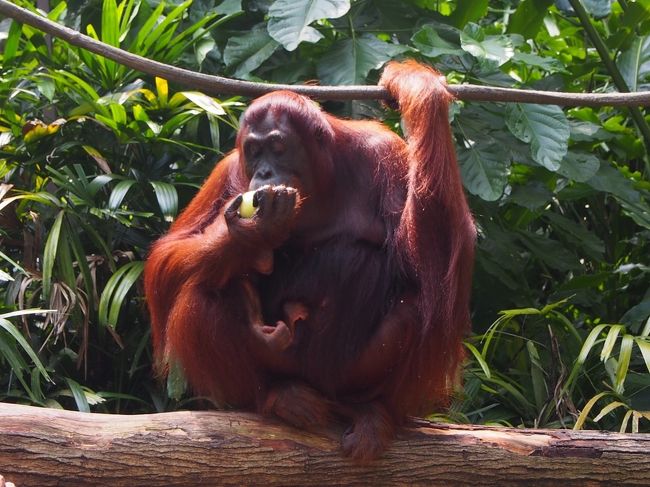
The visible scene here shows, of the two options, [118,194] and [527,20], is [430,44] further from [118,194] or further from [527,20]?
[118,194]

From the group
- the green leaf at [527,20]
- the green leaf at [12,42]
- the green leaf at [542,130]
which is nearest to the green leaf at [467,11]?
the green leaf at [527,20]

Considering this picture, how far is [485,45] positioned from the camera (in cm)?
476

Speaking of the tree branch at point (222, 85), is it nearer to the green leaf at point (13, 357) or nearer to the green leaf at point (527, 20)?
the green leaf at point (13, 357)

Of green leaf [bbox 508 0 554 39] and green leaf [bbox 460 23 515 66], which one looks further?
green leaf [bbox 508 0 554 39]

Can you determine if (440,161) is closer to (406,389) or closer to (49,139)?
(406,389)

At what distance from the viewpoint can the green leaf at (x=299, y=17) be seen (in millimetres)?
4645

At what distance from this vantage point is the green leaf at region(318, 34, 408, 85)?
4.89 m

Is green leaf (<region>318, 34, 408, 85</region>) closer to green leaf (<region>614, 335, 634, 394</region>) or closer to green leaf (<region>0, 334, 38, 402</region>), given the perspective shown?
green leaf (<region>614, 335, 634, 394</region>)

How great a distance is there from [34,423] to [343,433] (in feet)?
3.34

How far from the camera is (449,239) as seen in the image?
131 inches

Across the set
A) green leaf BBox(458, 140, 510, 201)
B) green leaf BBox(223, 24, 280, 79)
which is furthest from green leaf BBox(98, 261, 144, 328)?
green leaf BBox(458, 140, 510, 201)

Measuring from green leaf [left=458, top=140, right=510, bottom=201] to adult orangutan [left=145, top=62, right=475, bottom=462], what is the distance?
48.8 inches

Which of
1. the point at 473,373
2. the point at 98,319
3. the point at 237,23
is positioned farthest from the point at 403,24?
the point at 98,319

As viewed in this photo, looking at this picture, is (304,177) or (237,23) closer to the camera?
(304,177)
